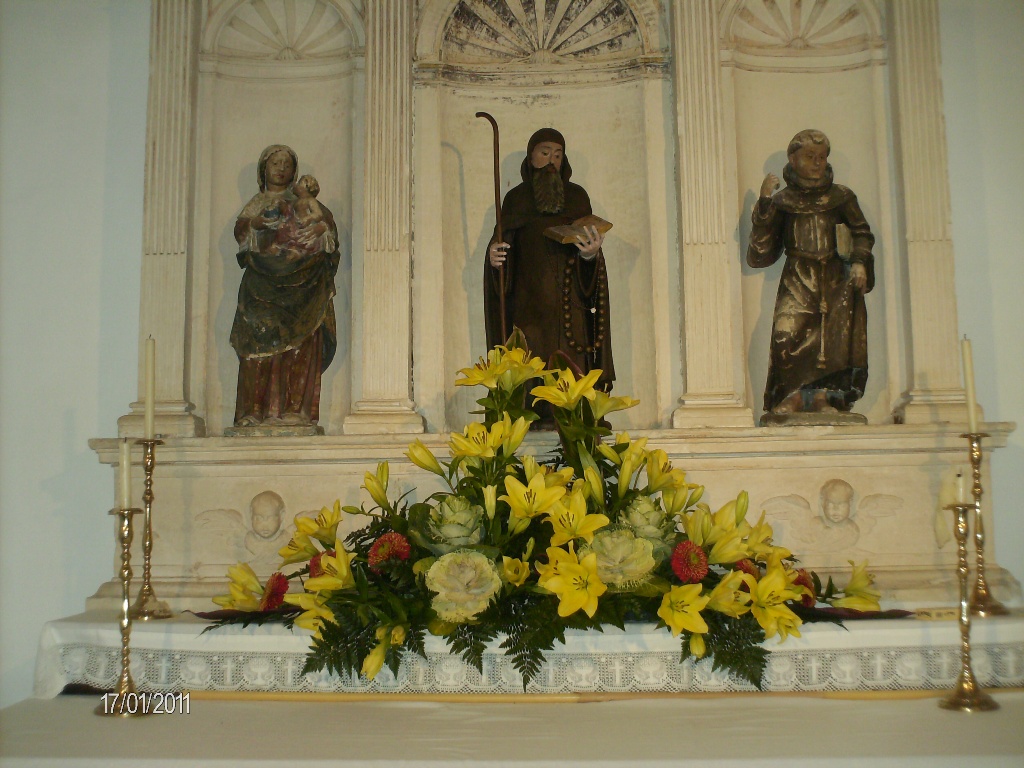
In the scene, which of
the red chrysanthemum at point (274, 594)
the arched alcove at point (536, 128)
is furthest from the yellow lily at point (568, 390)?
the arched alcove at point (536, 128)

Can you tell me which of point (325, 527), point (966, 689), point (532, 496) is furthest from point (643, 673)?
point (325, 527)

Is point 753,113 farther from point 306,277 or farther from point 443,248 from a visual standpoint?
point 306,277

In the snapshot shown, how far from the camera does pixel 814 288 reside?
4.19 m

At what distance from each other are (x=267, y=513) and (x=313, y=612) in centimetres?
144

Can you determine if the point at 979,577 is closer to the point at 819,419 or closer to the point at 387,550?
the point at 819,419

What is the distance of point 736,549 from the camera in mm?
2494

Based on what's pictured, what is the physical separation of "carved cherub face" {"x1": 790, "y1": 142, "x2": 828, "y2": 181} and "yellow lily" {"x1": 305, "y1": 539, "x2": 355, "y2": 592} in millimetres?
2775

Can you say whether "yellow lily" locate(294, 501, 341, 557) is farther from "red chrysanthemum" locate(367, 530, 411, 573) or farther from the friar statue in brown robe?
the friar statue in brown robe

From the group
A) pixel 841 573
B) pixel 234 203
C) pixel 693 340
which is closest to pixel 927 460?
pixel 841 573

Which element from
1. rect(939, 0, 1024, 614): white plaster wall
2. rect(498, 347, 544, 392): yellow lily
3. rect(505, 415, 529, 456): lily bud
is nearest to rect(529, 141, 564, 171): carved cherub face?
rect(939, 0, 1024, 614): white plaster wall

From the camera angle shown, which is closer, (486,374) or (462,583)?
(462,583)

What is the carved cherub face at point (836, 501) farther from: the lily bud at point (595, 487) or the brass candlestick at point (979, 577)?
the lily bud at point (595, 487)

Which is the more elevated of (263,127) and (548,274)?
(263,127)

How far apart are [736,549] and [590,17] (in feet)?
10.4
